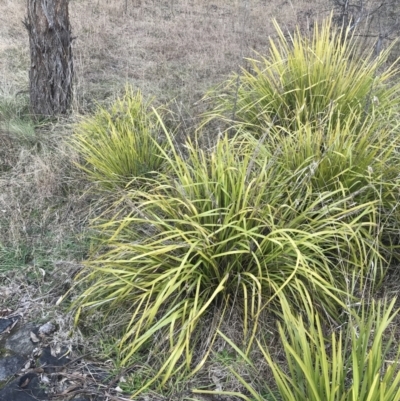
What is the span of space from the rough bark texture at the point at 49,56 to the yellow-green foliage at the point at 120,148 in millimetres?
966

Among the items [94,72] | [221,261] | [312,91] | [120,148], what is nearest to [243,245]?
[221,261]

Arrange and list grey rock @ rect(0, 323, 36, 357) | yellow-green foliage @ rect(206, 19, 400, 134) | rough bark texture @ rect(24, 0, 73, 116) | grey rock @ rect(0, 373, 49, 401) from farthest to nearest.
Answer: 1. rough bark texture @ rect(24, 0, 73, 116)
2. yellow-green foliage @ rect(206, 19, 400, 134)
3. grey rock @ rect(0, 323, 36, 357)
4. grey rock @ rect(0, 373, 49, 401)

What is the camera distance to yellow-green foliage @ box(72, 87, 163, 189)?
310 cm

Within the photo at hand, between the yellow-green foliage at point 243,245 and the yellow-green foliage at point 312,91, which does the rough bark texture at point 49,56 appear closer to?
the yellow-green foliage at point 312,91

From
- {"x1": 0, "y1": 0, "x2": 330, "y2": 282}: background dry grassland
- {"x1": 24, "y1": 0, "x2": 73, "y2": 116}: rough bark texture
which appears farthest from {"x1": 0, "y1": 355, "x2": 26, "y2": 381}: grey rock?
{"x1": 24, "y1": 0, "x2": 73, "y2": 116}: rough bark texture

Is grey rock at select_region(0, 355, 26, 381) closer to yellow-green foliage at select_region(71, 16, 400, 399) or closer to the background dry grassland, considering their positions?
yellow-green foliage at select_region(71, 16, 400, 399)

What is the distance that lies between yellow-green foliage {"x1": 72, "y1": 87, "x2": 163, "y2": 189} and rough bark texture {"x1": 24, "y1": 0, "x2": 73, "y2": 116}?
966mm

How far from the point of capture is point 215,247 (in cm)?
219

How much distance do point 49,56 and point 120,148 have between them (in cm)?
164

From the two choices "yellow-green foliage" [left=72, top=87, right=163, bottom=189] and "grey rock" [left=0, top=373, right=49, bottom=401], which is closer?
"grey rock" [left=0, top=373, right=49, bottom=401]

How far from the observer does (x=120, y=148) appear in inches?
124

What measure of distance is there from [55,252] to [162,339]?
113cm

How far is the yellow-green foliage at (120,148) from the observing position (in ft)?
10.2

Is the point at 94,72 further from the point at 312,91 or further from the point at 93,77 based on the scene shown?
the point at 312,91
